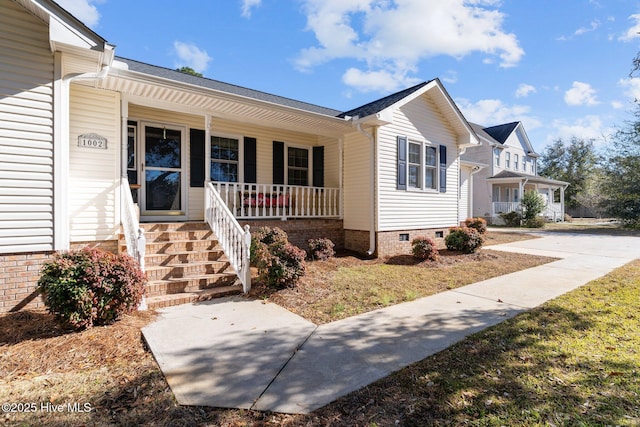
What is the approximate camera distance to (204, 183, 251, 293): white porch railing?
540cm

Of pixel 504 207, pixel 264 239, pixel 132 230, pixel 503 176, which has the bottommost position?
pixel 264 239

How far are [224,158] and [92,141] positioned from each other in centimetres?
319

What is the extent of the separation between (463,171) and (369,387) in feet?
57.0

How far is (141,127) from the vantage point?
7156 mm

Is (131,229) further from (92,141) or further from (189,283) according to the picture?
(92,141)

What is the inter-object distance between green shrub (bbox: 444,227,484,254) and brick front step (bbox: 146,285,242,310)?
6.76m

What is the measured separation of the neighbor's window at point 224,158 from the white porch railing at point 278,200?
1.03 ft

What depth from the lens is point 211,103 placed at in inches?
257

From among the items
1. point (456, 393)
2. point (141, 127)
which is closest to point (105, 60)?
point (141, 127)

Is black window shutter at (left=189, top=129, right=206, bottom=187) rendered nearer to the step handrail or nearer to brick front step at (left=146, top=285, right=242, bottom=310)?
the step handrail

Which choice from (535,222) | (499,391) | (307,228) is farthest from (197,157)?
(535,222)

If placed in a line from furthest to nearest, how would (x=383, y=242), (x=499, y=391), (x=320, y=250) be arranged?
(x=383, y=242), (x=320, y=250), (x=499, y=391)

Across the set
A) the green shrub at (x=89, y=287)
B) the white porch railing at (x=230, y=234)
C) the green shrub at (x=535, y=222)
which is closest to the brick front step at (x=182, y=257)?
the white porch railing at (x=230, y=234)

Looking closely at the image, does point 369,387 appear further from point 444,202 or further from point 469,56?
point 469,56
